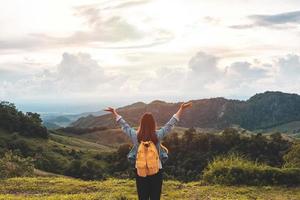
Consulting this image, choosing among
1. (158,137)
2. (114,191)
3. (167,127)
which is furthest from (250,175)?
(158,137)

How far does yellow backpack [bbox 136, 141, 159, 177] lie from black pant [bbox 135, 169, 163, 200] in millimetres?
179

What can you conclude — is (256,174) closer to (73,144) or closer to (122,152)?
(122,152)

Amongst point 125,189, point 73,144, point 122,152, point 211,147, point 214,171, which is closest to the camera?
point 125,189

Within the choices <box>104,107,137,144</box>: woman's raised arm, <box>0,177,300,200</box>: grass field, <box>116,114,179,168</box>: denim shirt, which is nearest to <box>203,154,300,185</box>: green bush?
<box>0,177,300,200</box>: grass field

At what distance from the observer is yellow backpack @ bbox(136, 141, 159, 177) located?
10391mm

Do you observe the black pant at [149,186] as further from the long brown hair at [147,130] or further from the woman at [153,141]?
the long brown hair at [147,130]

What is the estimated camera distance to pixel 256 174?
1662cm

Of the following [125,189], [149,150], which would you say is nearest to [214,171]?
[125,189]

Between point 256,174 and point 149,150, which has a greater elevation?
point 149,150

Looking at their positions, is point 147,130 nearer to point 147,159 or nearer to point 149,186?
point 147,159

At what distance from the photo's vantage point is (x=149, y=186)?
424 inches

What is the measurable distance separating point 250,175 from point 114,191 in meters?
4.80

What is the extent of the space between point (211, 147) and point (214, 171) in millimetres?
54699

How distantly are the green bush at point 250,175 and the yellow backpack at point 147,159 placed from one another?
6718 millimetres
